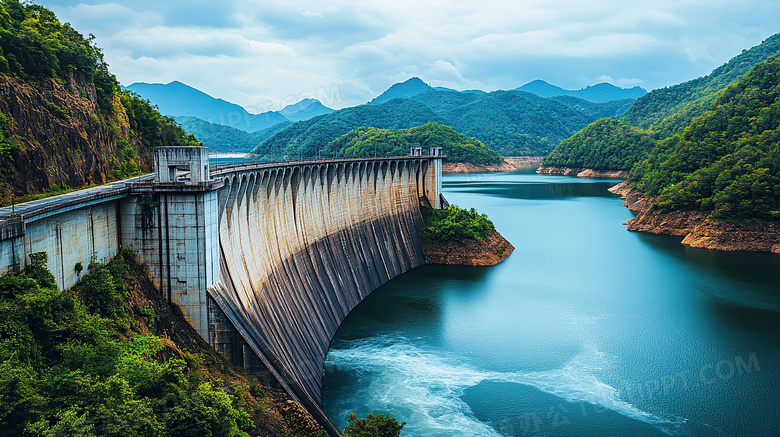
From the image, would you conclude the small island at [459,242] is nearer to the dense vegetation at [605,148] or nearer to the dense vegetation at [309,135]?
the dense vegetation at [605,148]

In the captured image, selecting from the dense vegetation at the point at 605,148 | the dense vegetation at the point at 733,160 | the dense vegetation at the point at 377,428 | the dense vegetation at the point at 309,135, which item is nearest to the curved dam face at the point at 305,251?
the dense vegetation at the point at 377,428

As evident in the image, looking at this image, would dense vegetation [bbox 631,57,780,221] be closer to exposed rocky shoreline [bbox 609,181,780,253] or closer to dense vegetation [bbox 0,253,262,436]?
exposed rocky shoreline [bbox 609,181,780,253]

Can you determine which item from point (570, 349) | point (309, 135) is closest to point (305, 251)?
point (570, 349)

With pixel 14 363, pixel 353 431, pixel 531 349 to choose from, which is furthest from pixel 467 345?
pixel 14 363

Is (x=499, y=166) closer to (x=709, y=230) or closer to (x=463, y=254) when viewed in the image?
(x=709, y=230)

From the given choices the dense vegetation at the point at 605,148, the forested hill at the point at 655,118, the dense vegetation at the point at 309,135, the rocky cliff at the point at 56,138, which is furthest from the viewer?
the dense vegetation at the point at 309,135

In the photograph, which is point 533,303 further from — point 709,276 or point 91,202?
point 91,202
